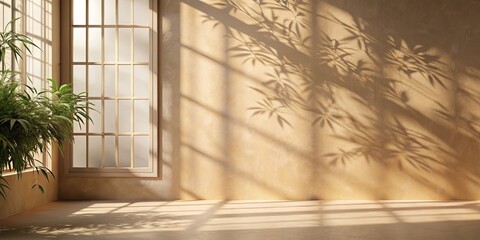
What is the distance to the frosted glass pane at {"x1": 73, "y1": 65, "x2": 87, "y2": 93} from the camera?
318 inches

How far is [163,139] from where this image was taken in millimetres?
8062

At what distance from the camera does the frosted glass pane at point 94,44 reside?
8070mm

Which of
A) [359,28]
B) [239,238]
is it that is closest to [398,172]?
[359,28]

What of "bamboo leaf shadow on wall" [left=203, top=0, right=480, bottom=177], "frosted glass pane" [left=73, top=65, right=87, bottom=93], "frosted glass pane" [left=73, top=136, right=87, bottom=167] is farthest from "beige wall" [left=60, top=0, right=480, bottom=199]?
"frosted glass pane" [left=73, top=65, right=87, bottom=93]

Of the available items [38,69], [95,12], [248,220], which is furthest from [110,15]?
[248,220]

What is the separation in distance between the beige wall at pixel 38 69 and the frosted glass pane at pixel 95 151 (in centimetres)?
37

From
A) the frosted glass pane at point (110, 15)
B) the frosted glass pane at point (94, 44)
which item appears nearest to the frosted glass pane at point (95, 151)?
the frosted glass pane at point (94, 44)

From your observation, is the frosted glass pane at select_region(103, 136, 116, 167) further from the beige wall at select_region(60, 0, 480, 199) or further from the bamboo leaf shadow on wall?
the bamboo leaf shadow on wall

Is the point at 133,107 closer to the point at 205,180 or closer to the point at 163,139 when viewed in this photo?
the point at 163,139

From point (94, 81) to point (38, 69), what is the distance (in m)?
0.75

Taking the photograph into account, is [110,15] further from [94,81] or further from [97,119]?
[97,119]

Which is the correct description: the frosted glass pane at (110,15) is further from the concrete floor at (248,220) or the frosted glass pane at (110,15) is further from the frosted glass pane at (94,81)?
the concrete floor at (248,220)

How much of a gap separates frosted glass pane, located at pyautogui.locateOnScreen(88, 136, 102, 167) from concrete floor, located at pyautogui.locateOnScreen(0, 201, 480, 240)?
497 mm

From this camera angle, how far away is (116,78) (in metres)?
8.07
